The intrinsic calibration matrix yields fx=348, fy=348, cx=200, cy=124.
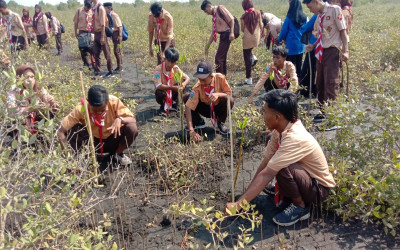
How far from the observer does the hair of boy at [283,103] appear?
2.46 m

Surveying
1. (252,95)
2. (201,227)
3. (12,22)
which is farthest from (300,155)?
(12,22)

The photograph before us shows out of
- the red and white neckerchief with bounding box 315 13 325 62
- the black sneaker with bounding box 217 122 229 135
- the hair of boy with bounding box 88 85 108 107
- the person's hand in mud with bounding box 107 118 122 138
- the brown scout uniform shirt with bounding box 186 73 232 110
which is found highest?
the red and white neckerchief with bounding box 315 13 325 62

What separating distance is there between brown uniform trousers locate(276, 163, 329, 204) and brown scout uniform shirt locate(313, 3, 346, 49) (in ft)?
6.82

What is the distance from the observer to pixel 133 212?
2.96 m

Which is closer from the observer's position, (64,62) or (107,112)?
(107,112)

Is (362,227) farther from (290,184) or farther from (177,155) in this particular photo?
(177,155)

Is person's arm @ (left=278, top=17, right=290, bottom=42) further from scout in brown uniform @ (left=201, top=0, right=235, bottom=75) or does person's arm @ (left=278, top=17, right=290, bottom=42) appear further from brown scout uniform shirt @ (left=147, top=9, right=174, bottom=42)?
brown scout uniform shirt @ (left=147, top=9, right=174, bottom=42)

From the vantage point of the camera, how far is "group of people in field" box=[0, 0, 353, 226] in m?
2.50

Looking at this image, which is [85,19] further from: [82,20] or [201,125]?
[201,125]

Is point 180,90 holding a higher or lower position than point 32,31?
lower

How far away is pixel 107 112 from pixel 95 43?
388cm

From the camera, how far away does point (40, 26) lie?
910 centimetres

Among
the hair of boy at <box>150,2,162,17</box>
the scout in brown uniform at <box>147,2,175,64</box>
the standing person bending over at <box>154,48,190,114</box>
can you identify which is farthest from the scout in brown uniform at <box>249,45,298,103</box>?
the hair of boy at <box>150,2,162,17</box>

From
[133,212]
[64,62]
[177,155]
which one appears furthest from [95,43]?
[133,212]
